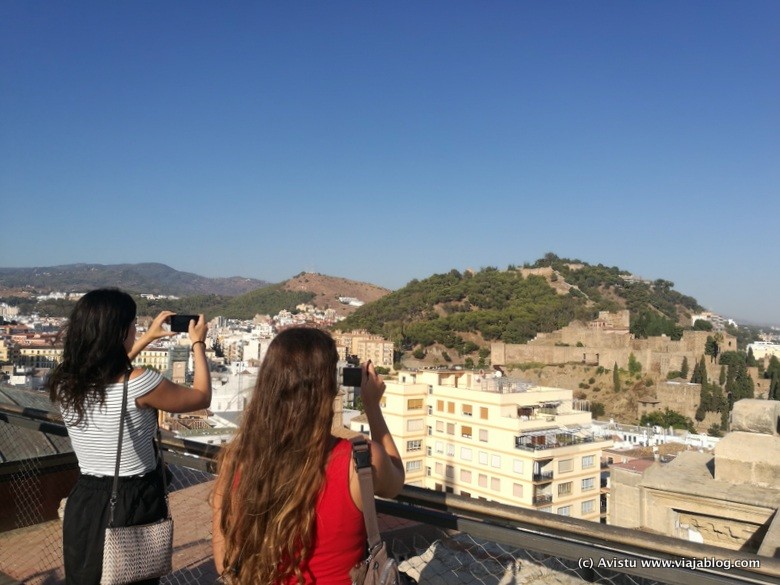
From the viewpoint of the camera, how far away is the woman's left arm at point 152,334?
1.89 meters

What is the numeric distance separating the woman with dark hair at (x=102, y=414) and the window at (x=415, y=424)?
15503 mm

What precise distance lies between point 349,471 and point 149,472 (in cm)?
75

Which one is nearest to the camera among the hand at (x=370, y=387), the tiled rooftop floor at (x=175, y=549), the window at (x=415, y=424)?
the hand at (x=370, y=387)

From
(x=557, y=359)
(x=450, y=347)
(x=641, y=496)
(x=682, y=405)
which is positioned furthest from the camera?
(x=450, y=347)

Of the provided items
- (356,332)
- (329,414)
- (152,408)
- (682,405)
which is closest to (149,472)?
Answer: (152,408)

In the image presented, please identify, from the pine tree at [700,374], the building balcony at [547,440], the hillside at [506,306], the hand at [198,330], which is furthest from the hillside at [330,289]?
the hand at [198,330]

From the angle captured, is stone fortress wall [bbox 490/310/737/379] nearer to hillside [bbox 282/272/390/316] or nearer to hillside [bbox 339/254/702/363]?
hillside [bbox 339/254/702/363]

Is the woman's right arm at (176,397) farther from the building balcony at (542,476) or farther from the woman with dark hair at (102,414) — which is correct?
the building balcony at (542,476)

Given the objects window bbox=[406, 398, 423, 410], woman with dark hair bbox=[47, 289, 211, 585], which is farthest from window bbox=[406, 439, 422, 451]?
woman with dark hair bbox=[47, 289, 211, 585]

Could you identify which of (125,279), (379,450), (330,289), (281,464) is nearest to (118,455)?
(281,464)

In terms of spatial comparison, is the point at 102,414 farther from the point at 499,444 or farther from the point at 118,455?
the point at 499,444

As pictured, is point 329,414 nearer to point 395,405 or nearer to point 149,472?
point 149,472

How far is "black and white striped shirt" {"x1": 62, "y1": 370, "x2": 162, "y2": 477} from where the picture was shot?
66.7 inches

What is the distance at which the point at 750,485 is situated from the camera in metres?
2.87
